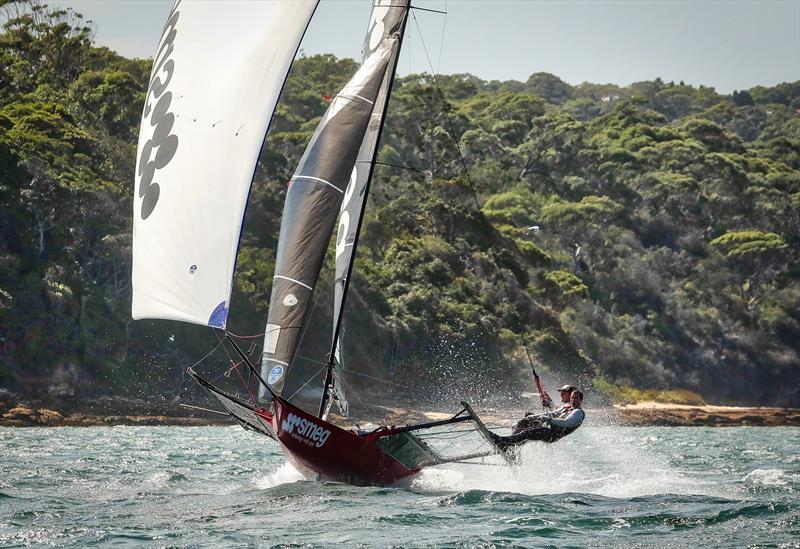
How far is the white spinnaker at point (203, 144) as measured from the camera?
49.6ft

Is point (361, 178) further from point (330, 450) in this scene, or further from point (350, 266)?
point (330, 450)

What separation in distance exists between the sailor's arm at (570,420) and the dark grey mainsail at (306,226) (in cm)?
388

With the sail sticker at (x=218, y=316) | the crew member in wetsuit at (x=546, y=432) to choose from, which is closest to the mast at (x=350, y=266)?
the sail sticker at (x=218, y=316)

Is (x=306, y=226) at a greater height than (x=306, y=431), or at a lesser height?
greater

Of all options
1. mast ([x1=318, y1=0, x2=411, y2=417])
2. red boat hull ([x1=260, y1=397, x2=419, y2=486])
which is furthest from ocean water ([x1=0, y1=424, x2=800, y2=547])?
mast ([x1=318, y1=0, x2=411, y2=417])

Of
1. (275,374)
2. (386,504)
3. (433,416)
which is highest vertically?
(275,374)

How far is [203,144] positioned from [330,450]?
4.59m

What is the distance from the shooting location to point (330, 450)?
52.6 feet

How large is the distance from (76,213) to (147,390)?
24.5 feet

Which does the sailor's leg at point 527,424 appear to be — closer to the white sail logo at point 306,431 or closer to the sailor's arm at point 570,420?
the sailor's arm at point 570,420

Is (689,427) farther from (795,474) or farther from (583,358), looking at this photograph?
(795,474)

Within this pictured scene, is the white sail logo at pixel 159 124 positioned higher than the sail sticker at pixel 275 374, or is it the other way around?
the white sail logo at pixel 159 124

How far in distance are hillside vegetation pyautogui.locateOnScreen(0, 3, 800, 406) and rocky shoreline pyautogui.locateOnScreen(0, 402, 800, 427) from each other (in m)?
1.89

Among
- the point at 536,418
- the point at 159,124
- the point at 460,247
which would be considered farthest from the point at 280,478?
the point at 460,247
